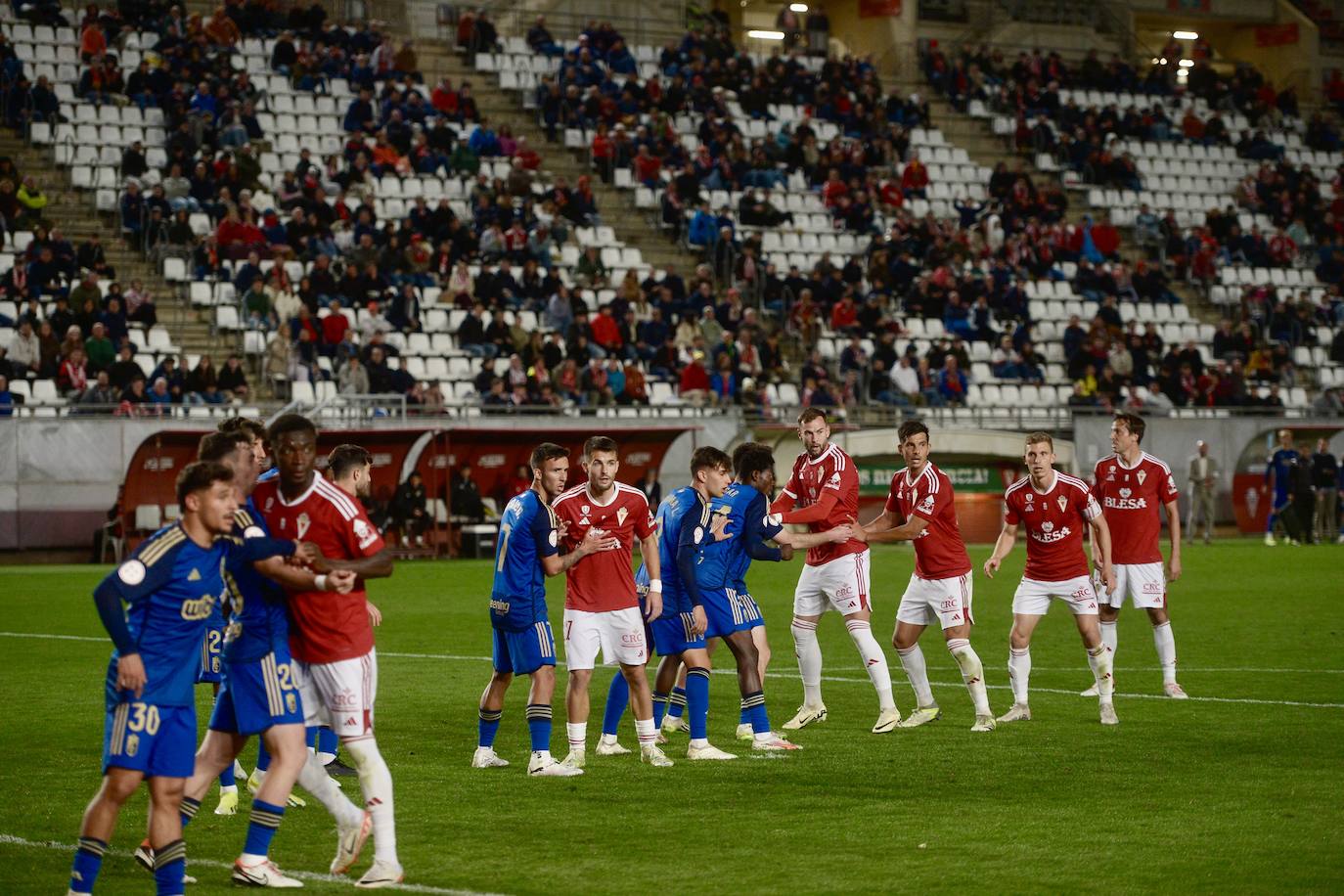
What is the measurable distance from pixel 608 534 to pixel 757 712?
177 centimetres

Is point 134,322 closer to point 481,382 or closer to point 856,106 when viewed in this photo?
point 481,382

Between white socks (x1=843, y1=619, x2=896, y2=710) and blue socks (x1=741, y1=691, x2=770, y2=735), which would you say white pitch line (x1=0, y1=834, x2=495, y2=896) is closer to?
blue socks (x1=741, y1=691, x2=770, y2=735)

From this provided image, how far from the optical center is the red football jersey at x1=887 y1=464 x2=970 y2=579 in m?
13.0

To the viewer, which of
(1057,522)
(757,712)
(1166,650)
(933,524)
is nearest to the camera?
(757,712)

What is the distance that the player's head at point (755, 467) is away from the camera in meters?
12.1

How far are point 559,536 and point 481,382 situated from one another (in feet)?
69.6

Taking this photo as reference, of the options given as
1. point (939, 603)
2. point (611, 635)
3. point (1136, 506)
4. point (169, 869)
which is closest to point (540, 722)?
point (611, 635)

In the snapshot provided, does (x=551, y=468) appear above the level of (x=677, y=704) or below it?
above

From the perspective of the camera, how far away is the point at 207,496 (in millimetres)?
7305

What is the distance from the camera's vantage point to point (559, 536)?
36.6 ft

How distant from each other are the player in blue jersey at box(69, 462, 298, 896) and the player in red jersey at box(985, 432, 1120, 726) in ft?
23.6

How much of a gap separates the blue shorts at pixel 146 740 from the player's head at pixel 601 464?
4.03m

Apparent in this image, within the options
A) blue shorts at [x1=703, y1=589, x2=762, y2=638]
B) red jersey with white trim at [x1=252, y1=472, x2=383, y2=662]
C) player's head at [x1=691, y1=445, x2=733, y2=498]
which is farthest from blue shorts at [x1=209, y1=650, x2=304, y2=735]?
blue shorts at [x1=703, y1=589, x2=762, y2=638]

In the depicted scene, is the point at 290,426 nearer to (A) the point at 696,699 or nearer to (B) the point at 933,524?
(A) the point at 696,699
